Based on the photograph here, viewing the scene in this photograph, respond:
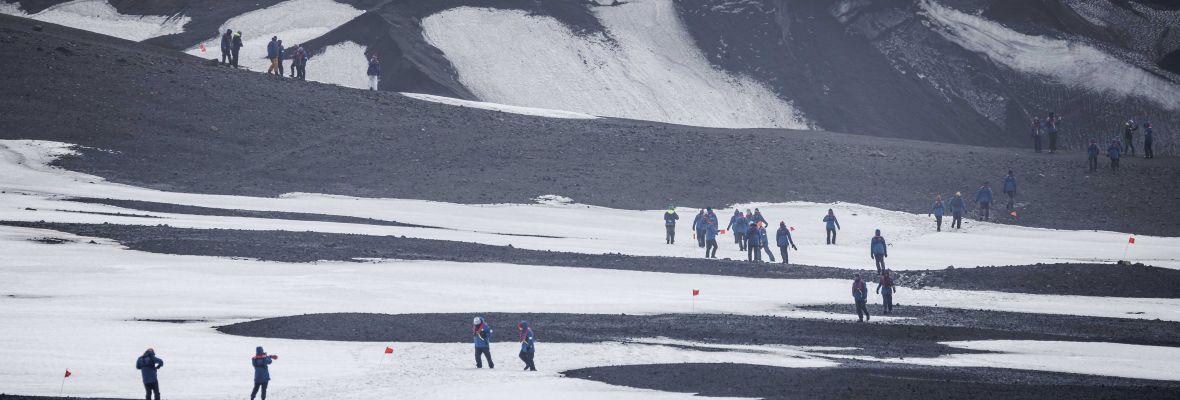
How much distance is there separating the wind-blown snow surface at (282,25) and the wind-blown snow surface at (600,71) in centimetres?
669

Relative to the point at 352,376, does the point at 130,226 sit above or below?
above

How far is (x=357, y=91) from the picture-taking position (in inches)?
2488

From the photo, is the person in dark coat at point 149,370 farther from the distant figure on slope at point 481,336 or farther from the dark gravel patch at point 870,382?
the dark gravel patch at point 870,382

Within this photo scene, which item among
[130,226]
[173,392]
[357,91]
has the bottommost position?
[173,392]

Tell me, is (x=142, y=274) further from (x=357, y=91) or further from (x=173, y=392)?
(x=357, y=91)

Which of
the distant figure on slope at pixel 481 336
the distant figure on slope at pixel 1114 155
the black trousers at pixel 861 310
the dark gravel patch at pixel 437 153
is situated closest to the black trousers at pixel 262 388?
the distant figure on slope at pixel 481 336

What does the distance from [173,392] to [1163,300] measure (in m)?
26.5

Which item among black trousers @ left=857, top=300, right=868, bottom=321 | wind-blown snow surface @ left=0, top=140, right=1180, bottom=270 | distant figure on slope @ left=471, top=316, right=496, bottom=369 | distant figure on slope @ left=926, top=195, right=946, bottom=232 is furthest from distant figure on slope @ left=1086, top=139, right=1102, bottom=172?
distant figure on slope @ left=471, top=316, right=496, bottom=369

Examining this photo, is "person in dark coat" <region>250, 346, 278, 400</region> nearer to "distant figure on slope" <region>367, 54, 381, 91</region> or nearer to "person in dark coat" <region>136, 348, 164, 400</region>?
"person in dark coat" <region>136, 348, 164, 400</region>

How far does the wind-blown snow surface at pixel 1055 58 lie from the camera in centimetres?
7744

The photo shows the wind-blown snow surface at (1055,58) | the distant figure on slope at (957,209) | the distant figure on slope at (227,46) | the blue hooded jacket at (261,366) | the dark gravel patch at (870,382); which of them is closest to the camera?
the blue hooded jacket at (261,366)

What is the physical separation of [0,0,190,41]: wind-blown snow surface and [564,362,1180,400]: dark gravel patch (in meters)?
65.8

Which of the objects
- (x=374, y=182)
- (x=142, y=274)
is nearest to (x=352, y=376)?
(x=142, y=274)

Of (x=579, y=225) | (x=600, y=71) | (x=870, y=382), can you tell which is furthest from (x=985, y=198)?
(x=600, y=71)
